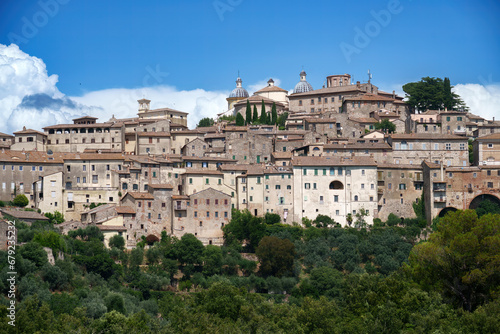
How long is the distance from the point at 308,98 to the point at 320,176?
84.6 ft

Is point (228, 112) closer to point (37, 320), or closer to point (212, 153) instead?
point (212, 153)

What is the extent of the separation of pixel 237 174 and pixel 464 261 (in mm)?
30551

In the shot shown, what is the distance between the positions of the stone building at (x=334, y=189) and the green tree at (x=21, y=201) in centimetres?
2260

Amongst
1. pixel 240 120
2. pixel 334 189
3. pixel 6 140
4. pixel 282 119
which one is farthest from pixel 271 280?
pixel 6 140

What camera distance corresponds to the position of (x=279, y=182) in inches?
2840

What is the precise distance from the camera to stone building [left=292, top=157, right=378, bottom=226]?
72.0 meters

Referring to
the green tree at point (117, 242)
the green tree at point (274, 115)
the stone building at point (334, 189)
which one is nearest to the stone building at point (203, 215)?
the green tree at point (117, 242)

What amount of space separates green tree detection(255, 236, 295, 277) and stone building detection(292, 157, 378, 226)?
23.7ft

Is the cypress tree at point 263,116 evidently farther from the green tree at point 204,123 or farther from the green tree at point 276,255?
Result: the green tree at point 276,255

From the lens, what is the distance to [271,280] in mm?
63719

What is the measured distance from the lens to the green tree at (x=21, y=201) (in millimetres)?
68375

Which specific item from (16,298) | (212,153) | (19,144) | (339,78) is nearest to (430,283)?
(16,298)

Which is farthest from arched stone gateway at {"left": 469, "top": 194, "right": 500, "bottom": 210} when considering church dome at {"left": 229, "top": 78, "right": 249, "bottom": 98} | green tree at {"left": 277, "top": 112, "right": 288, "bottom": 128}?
church dome at {"left": 229, "top": 78, "right": 249, "bottom": 98}

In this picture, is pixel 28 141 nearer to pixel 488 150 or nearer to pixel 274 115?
pixel 274 115
